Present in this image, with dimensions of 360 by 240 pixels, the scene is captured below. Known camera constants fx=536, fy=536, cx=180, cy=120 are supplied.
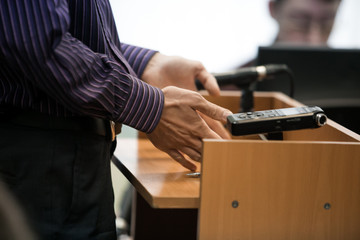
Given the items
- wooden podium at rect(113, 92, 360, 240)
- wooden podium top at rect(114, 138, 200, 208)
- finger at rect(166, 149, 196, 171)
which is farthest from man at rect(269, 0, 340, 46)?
wooden podium at rect(113, 92, 360, 240)

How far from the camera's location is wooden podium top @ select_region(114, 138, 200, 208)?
91 cm

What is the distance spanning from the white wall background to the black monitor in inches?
48.1

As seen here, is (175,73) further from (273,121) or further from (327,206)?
(327,206)

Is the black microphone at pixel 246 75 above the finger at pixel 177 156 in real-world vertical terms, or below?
above

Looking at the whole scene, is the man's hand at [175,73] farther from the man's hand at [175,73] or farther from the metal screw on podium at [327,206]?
the metal screw on podium at [327,206]

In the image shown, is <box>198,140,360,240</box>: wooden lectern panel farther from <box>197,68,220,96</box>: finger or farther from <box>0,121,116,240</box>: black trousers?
<box>197,68,220,96</box>: finger

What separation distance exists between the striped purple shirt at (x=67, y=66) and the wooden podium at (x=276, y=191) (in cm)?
17

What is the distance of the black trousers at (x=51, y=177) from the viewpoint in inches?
35.9

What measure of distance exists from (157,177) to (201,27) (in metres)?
2.10

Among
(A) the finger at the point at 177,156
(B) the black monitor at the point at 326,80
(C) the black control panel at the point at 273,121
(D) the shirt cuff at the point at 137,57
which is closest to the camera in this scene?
(C) the black control panel at the point at 273,121

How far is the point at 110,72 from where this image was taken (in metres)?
0.93

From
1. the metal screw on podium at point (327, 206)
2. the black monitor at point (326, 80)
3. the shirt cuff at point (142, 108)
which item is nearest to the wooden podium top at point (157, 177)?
the shirt cuff at point (142, 108)

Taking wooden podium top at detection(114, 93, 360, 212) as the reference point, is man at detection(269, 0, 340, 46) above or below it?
above

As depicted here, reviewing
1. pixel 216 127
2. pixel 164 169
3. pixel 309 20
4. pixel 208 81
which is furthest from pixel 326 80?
pixel 309 20
